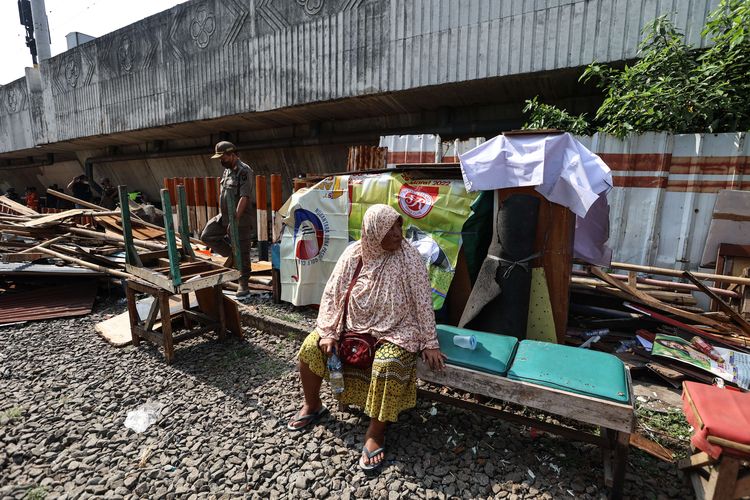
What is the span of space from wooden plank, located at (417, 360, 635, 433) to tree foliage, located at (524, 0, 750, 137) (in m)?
3.88

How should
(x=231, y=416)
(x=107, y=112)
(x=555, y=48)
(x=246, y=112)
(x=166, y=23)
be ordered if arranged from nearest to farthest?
1. (x=231, y=416)
2. (x=555, y=48)
3. (x=246, y=112)
4. (x=166, y=23)
5. (x=107, y=112)

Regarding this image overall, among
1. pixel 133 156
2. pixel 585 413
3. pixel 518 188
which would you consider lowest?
pixel 585 413

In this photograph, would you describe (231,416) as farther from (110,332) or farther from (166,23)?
(166,23)

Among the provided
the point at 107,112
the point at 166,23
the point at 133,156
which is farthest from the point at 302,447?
the point at 133,156

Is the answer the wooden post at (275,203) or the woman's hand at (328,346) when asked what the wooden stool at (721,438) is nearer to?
the woman's hand at (328,346)

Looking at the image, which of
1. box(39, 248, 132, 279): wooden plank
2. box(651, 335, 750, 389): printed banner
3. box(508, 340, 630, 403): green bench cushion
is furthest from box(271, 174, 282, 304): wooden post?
box(651, 335, 750, 389): printed banner

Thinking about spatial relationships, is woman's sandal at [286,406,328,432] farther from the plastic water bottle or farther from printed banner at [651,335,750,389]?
printed banner at [651,335,750,389]

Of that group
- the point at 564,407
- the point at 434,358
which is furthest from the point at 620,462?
the point at 434,358

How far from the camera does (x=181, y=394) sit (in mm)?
3342

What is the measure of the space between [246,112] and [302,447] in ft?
29.3

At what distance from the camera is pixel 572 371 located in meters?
2.35

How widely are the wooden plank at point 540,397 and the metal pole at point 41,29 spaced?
2160 cm

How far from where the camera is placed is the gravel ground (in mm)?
2332

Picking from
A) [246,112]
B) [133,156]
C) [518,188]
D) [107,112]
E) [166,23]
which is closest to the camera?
[518,188]
